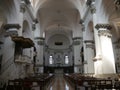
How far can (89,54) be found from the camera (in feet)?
54.9

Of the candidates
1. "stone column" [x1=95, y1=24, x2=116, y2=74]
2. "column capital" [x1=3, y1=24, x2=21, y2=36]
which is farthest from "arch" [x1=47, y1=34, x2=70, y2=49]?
"column capital" [x1=3, y1=24, x2=21, y2=36]

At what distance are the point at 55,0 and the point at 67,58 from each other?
19355mm

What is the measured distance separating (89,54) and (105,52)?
5.14 meters

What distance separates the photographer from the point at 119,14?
1393 centimetres

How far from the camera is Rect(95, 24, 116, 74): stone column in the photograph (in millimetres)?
11398

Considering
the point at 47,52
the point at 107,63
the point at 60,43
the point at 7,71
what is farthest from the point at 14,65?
the point at 60,43

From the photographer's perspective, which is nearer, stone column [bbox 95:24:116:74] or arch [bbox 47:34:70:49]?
stone column [bbox 95:24:116:74]

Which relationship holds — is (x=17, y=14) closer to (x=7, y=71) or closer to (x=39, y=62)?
(x=7, y=71)

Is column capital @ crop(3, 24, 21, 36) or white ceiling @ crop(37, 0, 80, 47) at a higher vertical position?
white ceiling @ crop(37, 0, 80, 47)

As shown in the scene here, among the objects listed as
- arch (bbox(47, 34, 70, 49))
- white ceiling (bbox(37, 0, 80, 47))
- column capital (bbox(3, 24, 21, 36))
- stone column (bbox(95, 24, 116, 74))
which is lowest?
stone column (bbox(95, 24, 116, 74))

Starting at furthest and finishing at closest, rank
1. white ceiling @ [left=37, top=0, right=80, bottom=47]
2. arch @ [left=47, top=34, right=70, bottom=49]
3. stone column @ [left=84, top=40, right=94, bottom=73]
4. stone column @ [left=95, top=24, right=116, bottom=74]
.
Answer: arch @ [left=47, top=34, right=70, bottom=49] → white ceiling @ [left=37, top=0, right=80, bottom=47] → stone column @ [left=84, top=40, right=94, bottom=73] → stone column @ [left=95, top=24, right=116, bottom=74]

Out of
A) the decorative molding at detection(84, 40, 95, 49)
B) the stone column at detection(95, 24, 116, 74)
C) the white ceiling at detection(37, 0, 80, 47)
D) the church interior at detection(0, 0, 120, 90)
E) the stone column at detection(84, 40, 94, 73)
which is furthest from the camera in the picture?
the white ceiling at detection(37, 0, 80, 47)

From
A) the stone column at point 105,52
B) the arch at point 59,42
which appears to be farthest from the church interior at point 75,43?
the arch at point 59,42

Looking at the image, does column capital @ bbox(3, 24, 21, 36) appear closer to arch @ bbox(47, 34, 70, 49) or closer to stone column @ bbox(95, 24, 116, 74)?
stone column @ bbox(95, 24, 116, 74)
